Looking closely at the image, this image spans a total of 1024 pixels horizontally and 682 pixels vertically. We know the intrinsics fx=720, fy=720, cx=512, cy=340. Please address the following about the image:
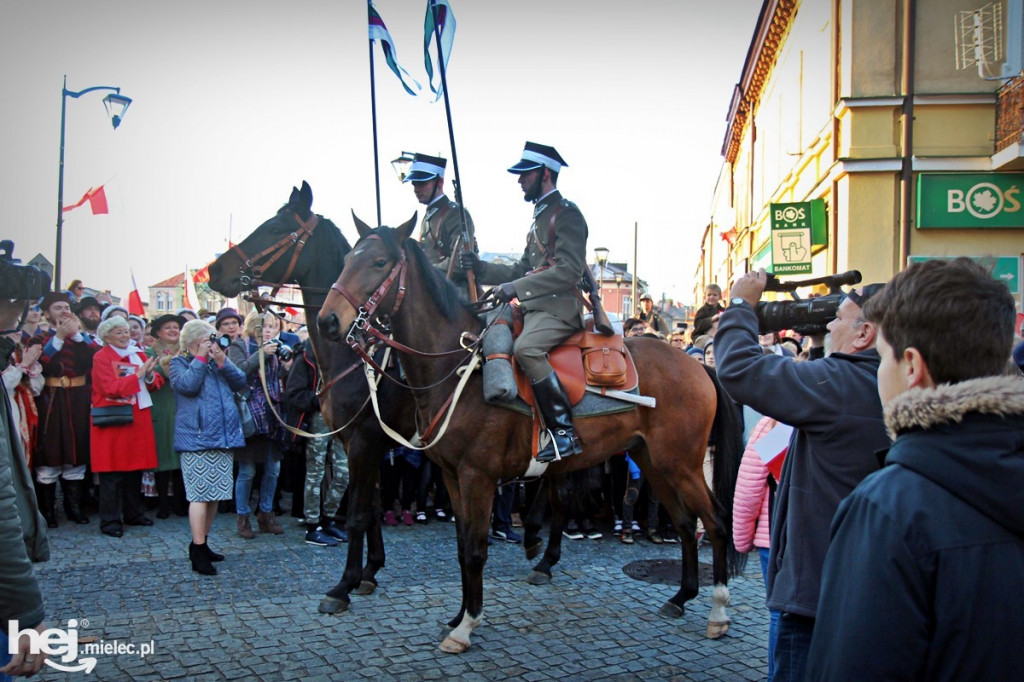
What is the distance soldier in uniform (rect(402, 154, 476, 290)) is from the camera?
20.2 ft

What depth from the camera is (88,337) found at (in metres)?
8.49

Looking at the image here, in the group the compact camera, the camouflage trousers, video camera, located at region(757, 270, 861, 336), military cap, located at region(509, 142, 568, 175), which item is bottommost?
the camouflage trousers

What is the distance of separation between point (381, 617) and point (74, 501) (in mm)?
4554

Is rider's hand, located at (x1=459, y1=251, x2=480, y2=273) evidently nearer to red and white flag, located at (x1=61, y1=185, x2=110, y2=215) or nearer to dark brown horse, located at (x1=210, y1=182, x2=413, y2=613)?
dark brown horse, located at (x1=210, y1=182, x2=413, y2=613)

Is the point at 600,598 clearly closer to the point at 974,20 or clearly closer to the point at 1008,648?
the point at 1008,648

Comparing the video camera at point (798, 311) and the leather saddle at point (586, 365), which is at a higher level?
the video camera at point (798, 311)

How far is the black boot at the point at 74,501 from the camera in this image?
7530 millimetres

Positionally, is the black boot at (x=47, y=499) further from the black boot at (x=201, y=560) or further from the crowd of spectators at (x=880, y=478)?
the crowd of spectators at (x=880, y=478)

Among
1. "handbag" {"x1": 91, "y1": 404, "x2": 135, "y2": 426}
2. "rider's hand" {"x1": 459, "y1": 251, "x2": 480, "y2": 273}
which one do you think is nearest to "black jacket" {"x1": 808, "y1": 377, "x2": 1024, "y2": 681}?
"rider's hand" {"x1": 459, "y1": 251, "x2": 480, "y2": 273}

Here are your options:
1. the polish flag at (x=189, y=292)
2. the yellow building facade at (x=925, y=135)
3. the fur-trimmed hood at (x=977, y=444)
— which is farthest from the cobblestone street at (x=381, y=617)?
the polish flag at (x=189, y=292)

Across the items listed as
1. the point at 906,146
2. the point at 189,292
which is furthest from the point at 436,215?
the point at 189,292

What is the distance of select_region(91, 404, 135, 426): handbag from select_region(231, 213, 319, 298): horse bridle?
2.77 meters

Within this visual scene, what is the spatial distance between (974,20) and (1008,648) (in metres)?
13.5

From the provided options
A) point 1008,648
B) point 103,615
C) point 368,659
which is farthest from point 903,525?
point 103,615
